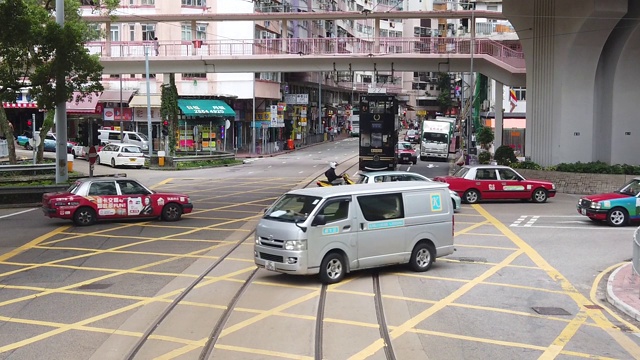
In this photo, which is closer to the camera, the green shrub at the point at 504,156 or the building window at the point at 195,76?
the green shrub at the point at 504,156

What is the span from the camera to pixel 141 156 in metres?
48.0

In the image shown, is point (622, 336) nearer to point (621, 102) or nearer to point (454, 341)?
point (454, 341)


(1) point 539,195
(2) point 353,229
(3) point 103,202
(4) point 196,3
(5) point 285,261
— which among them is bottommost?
(1) point 539,195

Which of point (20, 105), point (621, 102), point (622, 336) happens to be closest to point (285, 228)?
point (622, 336)

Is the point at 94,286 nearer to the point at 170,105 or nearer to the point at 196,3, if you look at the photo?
the point at 170,105

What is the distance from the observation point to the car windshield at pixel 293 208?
13.3m

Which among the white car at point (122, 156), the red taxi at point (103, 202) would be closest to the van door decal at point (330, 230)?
the red taxi at point (103, 202)

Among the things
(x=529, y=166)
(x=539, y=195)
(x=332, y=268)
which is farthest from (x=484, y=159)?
(x=332, y=268)

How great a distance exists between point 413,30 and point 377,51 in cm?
8326

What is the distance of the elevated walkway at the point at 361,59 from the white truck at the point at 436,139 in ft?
33.5

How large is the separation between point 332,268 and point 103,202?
34.7 ft

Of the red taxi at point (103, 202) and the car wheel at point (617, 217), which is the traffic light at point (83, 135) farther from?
the car wheel at point (617, 217)

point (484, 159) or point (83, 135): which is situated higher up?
point (83, 135)

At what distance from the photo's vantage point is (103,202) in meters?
21.4
